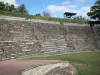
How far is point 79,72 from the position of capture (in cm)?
1675

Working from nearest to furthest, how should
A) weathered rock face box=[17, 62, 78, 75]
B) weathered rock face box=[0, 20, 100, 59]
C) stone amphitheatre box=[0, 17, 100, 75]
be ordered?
weathered rock face box=[17, 62, 78, 75] < stone amphitheatre box=[0, 17, 100, 75] < weathered rock face box=[0, 20, 100, 59]

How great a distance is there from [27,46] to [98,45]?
12529 millimetres

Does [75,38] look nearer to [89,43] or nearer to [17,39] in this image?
[89,43]

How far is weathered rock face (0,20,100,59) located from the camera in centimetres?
2152

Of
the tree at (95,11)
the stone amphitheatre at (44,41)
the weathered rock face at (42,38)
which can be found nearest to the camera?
the stone amphitheatre at (44,41)

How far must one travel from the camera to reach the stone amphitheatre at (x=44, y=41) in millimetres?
16094

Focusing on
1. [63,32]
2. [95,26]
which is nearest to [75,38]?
[63,32]

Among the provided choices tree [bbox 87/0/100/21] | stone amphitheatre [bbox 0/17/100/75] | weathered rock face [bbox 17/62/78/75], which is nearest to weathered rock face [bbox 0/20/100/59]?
stone amphitheatre [bbox 0/17/100/75]

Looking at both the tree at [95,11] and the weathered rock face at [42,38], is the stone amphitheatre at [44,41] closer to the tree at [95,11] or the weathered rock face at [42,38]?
the weathered rock face at [42,38]

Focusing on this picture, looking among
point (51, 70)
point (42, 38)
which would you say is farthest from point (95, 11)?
point (51, 70)

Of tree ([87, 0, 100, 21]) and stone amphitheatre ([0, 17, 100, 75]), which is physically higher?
tree ([87, 0, 100, 21])

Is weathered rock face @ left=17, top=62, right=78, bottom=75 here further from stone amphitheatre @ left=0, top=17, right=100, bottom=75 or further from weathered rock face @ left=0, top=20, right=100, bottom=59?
weathered rock face @ left=0, top=20, right=100, bottom=59

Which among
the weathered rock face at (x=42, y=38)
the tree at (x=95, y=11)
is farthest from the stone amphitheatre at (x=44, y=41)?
the tree at (x=95, y=11)

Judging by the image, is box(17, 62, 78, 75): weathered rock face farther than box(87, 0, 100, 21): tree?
No
